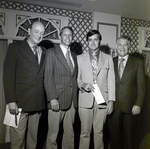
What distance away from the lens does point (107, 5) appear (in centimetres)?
262

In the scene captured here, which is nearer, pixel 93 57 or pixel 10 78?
pixel 10 78

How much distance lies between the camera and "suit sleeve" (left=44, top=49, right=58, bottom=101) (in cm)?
156

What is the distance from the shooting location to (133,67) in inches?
74.4

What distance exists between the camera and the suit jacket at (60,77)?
5.21 feet

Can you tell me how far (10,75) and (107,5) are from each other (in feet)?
6.53

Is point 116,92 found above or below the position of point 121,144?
above

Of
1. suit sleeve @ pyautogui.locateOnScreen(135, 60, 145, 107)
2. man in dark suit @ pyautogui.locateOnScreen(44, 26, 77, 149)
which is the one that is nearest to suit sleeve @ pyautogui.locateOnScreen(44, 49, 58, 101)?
man in dark suit @ pyautogui.locateOnScreen(44, 26, 77, 149)

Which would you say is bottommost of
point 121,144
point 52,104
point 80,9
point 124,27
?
point 121,144

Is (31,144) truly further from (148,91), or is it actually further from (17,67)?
(148,91)

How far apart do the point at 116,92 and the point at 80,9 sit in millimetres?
1720

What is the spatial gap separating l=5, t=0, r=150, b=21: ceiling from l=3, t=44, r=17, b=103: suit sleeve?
4.76 ft

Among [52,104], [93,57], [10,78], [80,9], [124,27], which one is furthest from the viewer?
[124,27]

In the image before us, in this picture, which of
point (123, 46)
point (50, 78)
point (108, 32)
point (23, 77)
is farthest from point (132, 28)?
point (23, 77)

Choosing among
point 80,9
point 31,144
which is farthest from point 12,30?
point 31,144
